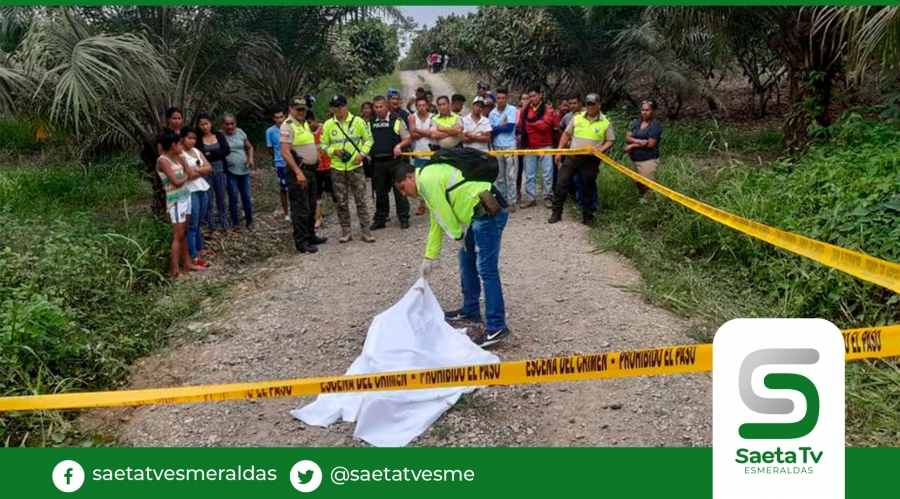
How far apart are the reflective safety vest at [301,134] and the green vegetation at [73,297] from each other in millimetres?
1715

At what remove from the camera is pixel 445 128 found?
803 centimetres

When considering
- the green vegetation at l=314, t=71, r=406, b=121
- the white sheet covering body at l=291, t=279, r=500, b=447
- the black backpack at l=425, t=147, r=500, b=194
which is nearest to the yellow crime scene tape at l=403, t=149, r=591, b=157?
the black backpack at l=425, t=147, r=500, b=194

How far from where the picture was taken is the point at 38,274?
5.34 metres

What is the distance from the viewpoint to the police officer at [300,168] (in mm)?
7121

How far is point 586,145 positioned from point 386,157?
7.46ft

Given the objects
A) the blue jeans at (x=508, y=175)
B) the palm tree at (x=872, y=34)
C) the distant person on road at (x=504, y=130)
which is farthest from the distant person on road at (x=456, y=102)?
the palm tree at (x=872, y=34)

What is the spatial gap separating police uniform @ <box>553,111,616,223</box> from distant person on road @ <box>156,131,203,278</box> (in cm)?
395

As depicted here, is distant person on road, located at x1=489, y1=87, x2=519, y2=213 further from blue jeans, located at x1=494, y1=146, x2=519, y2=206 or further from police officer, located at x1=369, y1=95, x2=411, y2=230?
police officer, located at x1=369, y1=95, x2=411, y2=230

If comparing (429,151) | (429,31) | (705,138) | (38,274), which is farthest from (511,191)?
(429,31)

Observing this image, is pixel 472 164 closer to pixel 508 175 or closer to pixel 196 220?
pixel 196 220

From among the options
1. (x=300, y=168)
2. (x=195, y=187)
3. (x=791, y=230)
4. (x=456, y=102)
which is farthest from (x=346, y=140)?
(x=791, y=230)

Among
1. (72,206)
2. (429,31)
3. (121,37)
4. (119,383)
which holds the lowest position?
(119,383)

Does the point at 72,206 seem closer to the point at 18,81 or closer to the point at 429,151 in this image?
the point at 18,81

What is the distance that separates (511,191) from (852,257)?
5055mm
